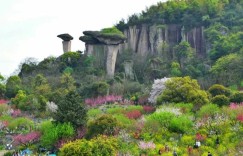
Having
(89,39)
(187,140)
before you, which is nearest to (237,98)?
(187,140)

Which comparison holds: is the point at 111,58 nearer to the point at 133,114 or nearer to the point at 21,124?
the point at 133,114

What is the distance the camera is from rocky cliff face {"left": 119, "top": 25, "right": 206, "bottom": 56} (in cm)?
5175

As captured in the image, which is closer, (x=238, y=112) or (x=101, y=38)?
(x=238, y=112)

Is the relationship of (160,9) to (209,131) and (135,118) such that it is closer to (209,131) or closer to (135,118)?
(135,118)

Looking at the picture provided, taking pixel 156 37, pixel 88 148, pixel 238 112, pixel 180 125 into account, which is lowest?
pixel 180 125

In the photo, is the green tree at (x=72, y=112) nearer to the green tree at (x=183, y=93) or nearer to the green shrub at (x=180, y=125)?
the green shrub at (x=180, y=125)

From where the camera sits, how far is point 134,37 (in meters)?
54.7

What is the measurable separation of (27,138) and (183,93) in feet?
34.8

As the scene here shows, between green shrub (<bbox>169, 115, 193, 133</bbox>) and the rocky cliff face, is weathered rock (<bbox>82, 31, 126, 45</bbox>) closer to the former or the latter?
the rocky cliff face

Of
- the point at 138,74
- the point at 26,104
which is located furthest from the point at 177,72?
the point at 26,104

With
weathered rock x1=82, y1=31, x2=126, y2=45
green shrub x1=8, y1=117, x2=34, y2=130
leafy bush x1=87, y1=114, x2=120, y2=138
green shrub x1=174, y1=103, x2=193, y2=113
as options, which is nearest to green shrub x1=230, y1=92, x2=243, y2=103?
green shrub x1=174, y1=103, x2=193, y2=113

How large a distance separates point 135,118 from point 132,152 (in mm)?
7720

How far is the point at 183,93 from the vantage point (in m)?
28.3

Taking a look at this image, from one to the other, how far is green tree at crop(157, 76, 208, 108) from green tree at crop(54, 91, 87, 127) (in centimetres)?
727
